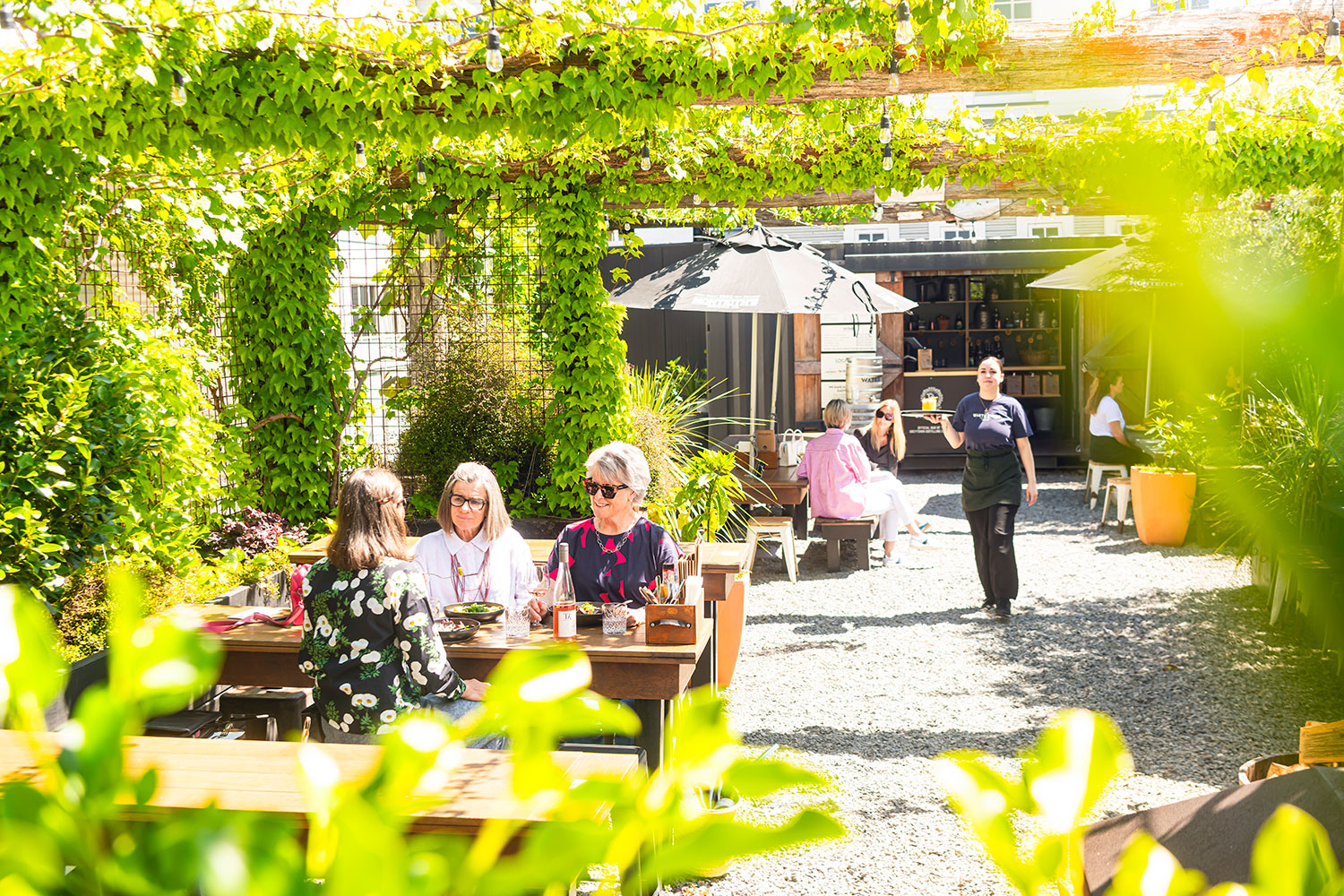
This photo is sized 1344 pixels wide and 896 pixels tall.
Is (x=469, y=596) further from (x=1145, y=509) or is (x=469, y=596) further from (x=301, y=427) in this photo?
(x=1145, y=509)

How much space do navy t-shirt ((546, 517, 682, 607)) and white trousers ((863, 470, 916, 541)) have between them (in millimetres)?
3887

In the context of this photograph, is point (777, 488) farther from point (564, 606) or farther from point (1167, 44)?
point (564, 606)

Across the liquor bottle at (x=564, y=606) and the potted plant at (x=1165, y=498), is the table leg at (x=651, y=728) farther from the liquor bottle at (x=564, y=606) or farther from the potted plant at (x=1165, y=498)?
the potted plant at (x=1165, y=498)

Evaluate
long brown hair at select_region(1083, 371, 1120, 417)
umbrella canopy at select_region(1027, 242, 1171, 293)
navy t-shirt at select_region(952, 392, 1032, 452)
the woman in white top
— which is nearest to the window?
umbrella canopy at select_region(1027, 242, 1171, 293)

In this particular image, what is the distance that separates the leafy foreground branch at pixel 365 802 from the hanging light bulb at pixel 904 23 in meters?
3.93

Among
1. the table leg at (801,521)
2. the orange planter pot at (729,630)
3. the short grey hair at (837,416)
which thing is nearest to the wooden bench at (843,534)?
the table leg at (801,521)

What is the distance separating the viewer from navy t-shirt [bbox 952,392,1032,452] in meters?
6.03

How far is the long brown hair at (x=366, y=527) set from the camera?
2.86 metres

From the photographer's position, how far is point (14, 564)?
156 inches

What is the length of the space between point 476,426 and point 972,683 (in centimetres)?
396

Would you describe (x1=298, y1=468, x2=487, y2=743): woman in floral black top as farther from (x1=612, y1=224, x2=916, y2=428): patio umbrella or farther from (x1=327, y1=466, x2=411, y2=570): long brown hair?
(x1=612, y1=224, x2=916, y2=428): patio umbrella

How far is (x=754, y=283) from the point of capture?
7.77m

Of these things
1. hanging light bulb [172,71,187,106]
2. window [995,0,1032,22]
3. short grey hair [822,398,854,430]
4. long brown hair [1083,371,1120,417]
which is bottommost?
short grey hair [822,398,854,430]

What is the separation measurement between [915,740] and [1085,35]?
2.93 meters
